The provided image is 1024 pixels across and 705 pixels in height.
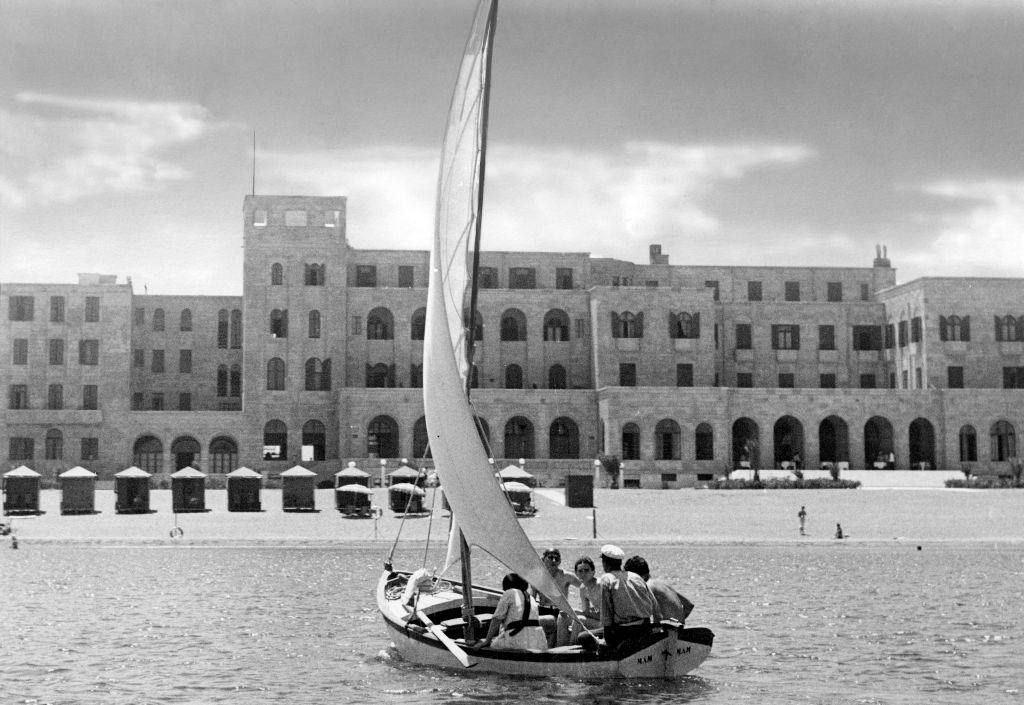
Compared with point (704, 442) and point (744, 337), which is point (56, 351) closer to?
point (704, 442)

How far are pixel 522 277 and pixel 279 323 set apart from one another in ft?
60.1

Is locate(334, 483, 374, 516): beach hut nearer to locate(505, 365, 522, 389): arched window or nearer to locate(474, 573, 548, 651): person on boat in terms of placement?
locate(505, 365, 522, 389): arched window

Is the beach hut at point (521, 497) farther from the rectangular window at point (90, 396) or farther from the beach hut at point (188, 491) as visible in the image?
the rectangular window at point (90, 396)

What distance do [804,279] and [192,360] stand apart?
4591 centimetres

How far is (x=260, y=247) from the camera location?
87062mm

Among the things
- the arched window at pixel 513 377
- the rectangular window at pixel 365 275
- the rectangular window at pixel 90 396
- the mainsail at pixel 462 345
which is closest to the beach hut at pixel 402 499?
the arched window at pixel 513 377

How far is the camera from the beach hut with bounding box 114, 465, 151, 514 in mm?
57312

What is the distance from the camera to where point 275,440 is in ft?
282

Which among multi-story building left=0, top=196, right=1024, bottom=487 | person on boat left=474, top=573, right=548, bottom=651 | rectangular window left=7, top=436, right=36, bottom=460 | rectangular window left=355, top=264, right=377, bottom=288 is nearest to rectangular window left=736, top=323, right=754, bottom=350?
multi-story building left=0, top=196, right=1024, bottom=487

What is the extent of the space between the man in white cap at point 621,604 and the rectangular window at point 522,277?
74240mm

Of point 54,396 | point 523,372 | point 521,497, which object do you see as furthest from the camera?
point 523,372

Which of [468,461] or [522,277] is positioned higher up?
[522,277]

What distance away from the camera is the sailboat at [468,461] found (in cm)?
2155

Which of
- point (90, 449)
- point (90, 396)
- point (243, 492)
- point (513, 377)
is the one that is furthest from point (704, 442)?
point (90, 396)
